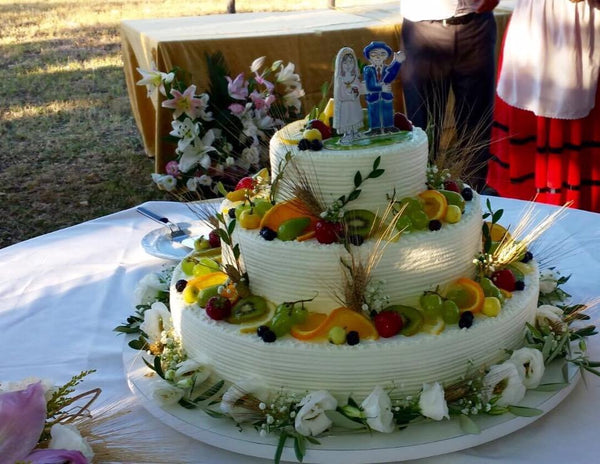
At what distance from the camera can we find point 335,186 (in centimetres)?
174

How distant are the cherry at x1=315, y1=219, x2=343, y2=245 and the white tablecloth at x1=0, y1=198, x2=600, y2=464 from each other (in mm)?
467

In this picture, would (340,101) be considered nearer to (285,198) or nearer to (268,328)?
(285,198)

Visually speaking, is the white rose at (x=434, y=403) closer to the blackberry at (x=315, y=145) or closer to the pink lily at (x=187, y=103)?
the blackberry at (x=315, y=145)

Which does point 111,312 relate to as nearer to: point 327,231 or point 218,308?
point 218,308

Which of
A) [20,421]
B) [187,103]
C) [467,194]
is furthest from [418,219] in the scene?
[187,103]

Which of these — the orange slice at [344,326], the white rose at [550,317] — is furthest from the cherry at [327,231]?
the white rose at [550,317]

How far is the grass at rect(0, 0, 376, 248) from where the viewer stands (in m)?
5.27

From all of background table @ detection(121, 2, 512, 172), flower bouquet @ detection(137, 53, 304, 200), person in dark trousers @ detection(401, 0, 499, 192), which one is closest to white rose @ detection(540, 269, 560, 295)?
flower bouquet @ detection(137, 53, 304, 200)

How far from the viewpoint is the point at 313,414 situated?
1553 millimetres

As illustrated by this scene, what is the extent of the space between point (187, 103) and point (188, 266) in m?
1.58

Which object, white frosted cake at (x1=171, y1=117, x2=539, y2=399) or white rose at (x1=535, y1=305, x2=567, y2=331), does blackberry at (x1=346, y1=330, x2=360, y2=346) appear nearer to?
white frosted cake at (x1=171, y1=117, x2=539, y2=399)

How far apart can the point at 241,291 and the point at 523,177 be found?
→ 8.91 ft

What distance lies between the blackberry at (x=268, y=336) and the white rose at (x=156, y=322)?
15.5 inches

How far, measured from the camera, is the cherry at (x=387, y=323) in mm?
1634
